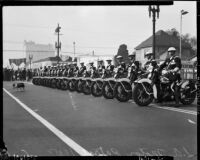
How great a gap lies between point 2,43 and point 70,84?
1521 mm

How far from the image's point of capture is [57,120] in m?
5.43

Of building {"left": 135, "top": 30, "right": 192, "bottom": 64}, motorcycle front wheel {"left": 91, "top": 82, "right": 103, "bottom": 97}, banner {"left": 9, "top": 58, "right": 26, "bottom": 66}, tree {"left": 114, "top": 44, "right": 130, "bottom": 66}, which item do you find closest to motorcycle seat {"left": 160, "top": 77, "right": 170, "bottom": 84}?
motorcycle front wheel {"left": 91, "top": 82, "right": 103, "bottom": 97}

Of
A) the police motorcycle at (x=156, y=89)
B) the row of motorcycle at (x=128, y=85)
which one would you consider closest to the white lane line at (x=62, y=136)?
the row of motorcycle at (x=128, y=85)

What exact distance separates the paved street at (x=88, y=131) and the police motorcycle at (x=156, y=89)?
1.09 meters

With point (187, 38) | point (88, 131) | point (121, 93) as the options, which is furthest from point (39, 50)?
point (121, 93)

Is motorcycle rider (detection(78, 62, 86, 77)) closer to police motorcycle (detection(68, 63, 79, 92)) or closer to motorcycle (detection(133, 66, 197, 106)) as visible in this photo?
police motorcycle (detection(68, 63, 79, 92))

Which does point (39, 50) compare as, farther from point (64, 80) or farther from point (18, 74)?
point (64, 80)

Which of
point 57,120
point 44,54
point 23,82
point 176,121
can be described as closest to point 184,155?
point 176,121

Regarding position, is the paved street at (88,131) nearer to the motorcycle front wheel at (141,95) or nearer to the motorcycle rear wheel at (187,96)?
the motorcycle rear wheel at (187,96)

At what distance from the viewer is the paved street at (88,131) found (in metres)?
4.65

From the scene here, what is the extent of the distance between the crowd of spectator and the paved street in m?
0.10

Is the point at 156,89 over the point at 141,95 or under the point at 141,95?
over

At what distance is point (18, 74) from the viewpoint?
5.62 metres

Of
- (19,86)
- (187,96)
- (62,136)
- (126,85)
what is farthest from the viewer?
(126,85)
